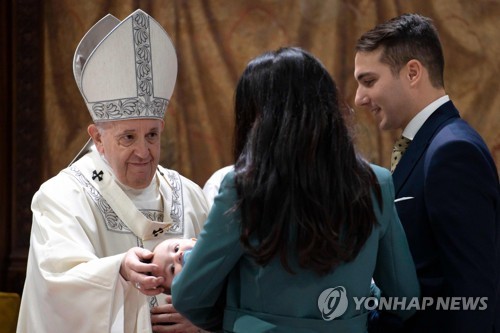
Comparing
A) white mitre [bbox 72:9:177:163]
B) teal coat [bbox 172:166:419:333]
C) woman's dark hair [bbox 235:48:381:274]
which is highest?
white mitre [bbox 72:9:177:163]

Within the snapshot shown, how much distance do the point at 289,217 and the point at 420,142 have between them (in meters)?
0.78

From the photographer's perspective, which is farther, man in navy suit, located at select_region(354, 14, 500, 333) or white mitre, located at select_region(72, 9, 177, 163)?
white mitre, located at select_region(72, 9, 177, 163)

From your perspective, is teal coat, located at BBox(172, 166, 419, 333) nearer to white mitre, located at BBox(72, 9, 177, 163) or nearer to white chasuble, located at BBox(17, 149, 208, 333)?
white chasuble, located at BBox(17, 149, 208, 333)

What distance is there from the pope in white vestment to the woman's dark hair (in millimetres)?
868

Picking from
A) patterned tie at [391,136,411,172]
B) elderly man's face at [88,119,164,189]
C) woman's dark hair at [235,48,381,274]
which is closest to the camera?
woman's dark hair at [235,48,381,274]

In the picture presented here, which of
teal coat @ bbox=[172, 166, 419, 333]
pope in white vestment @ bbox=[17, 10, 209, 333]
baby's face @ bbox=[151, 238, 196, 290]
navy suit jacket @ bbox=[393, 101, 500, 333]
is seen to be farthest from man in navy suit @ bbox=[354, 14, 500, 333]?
pope in white vestment @ bbox=[17, 10, 209, 333]

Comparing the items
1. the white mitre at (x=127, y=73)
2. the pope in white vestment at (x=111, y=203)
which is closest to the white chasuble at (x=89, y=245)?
the pope in white vestment at (x=111, y=203)

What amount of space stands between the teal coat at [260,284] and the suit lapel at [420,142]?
1.38 feet

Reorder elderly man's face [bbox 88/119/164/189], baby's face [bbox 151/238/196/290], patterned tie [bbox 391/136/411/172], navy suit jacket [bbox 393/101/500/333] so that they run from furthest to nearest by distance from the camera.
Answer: elderly man's face [bbox 88/119/164/189], patterned tie [bbox 391/136/411/172], baby's face [bbox 151/238/196/290], navy suit jacket [bbox 393/101/500/333]

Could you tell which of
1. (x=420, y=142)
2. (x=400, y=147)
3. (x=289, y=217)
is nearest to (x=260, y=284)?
(x=289, y=217)

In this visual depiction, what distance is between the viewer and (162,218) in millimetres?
3168

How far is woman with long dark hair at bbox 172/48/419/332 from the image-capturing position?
1.89m

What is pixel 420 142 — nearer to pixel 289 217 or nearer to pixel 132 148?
pixel 289 217

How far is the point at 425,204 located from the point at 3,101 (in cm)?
390
